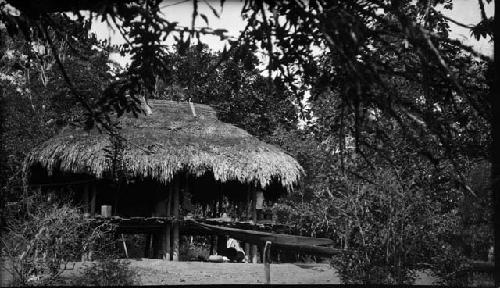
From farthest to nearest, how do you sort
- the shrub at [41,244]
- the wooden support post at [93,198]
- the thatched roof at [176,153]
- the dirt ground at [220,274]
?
the wooden support post at [93,198] < the thatched roof at [176,153] < the dirt ground at [220,274] < the shrub at [41,244]

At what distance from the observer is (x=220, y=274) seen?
903cm

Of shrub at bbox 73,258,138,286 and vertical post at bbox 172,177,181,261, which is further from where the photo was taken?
vertical post at bbox 172,177,181,261

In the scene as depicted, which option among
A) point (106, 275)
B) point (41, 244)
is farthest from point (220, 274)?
point (41, 244)

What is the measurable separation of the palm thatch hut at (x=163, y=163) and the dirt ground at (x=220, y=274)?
6.23 ft

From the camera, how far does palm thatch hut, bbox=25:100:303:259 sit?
1097cm

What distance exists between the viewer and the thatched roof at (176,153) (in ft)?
35.7

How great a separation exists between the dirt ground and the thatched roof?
2.07 metres

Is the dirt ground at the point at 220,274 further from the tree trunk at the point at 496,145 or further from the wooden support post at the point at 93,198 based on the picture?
the tree trunk at the point at 496,145

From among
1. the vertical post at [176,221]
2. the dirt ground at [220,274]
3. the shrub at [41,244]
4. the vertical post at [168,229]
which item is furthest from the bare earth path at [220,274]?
the shrub at [41,244]

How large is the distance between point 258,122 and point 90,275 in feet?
38.9

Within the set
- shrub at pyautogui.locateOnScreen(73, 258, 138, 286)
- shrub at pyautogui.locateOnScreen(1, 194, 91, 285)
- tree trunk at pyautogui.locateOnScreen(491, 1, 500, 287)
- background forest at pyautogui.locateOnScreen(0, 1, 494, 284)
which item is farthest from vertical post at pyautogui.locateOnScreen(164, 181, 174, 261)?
tree trunk at pyautogui.locateOnScreen(491, 1, 500, 287)

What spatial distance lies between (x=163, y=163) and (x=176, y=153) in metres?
0.40

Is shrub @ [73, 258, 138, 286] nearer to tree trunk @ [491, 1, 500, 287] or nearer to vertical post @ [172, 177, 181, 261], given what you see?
vertical post @ [172, 177, 181, 261]

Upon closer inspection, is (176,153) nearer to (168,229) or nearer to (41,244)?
(168,229)
